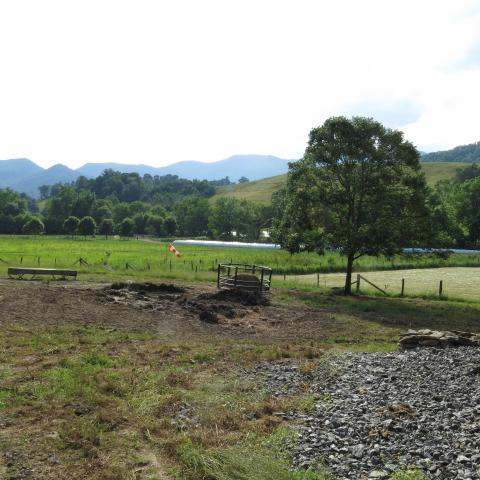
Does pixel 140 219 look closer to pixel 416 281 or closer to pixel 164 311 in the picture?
pixel 416 281

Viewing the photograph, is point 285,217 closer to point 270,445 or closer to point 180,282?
point 180,282

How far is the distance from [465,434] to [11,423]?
354 inches

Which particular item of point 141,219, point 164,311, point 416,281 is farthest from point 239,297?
point 141,219

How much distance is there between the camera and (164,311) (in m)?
24.2

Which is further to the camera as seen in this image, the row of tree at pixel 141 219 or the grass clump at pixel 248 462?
the row of tree at pixel 141 219

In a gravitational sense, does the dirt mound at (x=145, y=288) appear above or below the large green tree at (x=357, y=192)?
below

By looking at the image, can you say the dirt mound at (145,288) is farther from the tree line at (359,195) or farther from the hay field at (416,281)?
the hay field at (416,281)

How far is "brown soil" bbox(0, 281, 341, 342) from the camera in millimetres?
20953

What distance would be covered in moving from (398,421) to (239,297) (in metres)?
18.1

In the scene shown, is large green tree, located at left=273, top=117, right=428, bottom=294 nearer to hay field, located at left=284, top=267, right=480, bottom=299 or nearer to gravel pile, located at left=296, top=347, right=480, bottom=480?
hay field, located at left=284, top=267, right=480, bottom=299

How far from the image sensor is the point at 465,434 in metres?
9.08

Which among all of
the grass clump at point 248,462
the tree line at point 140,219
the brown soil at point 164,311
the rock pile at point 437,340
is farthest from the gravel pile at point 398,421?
the tree line at point 140,219

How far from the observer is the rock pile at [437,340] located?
55.1ft

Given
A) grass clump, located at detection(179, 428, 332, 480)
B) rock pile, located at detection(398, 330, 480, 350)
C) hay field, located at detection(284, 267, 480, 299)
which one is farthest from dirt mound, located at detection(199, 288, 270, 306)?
grass clump, located at detection(179, 428, 332, 480)
